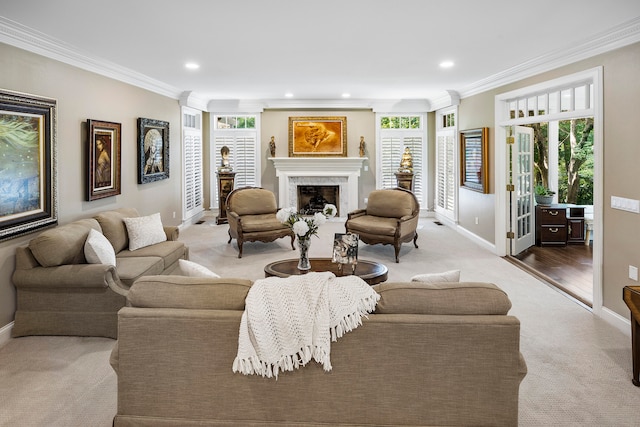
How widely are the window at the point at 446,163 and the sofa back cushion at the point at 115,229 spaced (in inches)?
230

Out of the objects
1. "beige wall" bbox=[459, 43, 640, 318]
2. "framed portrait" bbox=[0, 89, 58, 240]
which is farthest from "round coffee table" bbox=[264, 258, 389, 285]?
"framed portrait" bbox=[0, 89, 58, 240]

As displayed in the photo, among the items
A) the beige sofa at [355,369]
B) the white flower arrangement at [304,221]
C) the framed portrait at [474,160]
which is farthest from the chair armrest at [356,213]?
the beige sofa at [355,369]

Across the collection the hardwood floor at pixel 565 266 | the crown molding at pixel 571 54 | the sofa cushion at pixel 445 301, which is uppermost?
the crown molding at pixel 571 54

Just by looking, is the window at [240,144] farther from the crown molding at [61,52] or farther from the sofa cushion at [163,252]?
the sofa cushion at [163,252]

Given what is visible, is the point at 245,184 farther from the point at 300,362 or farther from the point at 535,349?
the point at 300,362

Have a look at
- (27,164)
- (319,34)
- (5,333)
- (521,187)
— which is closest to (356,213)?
(521,187)

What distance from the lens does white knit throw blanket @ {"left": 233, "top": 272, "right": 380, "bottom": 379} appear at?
2270 mm

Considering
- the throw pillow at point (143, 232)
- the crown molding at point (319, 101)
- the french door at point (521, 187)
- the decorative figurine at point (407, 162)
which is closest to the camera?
the crown molding at point (319, 101)

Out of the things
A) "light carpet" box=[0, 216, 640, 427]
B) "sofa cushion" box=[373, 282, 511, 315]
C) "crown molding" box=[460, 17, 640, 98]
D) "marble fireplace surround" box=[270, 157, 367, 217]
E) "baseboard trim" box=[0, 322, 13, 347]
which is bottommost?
"light carpet" box=[0, 216, 640, 427]

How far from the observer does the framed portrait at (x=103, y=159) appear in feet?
17.4

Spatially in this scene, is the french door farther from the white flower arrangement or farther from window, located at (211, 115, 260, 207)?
window, located at (211, 115, 260, 207)

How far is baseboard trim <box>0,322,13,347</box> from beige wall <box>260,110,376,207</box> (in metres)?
6.87

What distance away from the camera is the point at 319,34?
4402 mm

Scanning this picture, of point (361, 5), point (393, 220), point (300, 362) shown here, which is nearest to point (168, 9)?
point (361, 5)
